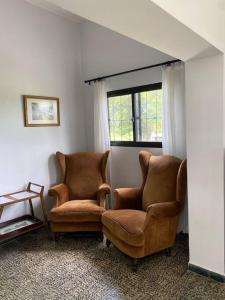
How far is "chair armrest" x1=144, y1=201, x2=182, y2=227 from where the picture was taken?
2.27 metres

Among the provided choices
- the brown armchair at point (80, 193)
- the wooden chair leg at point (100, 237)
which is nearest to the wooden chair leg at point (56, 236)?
the brown armchair at point (80, 193)

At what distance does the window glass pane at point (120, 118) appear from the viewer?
11.2ft

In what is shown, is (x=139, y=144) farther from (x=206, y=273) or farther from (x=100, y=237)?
(x=206, y=273)

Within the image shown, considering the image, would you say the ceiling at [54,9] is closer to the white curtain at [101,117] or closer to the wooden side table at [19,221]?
the white curtain at [101,117]

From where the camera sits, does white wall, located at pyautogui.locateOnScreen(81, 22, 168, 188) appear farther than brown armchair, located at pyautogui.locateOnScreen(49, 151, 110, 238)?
Yes

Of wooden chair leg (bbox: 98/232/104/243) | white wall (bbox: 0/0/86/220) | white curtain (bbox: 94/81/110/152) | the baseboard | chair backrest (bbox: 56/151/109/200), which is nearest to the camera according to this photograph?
the baseboard

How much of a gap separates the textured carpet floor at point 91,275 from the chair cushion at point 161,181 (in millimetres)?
579

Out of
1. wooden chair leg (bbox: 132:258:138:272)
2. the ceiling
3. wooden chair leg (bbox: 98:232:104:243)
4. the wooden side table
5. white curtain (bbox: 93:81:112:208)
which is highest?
the ceiling

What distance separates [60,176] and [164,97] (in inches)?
75.0

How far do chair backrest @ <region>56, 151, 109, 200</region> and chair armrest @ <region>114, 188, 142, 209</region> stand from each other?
0.57m

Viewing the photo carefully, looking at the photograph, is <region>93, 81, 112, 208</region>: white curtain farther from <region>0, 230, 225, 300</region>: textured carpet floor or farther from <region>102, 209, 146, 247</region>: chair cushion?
<region>0, 230, 225, 300</region>: textured carpet floor

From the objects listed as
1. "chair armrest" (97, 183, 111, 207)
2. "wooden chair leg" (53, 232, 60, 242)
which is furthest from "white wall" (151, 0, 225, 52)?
"wooden chair leg" (53, 232, 60, 242)

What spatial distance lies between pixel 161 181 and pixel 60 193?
50.5 inches

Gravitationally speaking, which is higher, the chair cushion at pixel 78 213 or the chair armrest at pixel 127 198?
the chair armrest at pixel 127 198
